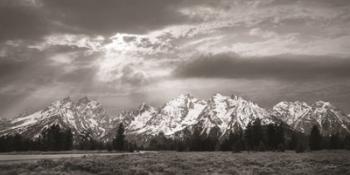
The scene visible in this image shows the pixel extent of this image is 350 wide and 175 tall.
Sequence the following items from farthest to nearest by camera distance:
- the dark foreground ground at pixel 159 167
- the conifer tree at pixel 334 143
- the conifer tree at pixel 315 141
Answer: the conifer tree at pixel 315 141 < the conifer tree at pixel 334 143 < the dark foreground ground at pixel 159 167

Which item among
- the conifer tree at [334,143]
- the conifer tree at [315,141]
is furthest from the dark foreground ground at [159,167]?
the conifer tree at [334,143]

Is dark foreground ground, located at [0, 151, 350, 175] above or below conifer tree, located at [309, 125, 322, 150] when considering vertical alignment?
below

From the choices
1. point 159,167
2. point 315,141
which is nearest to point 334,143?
point 315,141

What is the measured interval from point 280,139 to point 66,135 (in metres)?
82.0

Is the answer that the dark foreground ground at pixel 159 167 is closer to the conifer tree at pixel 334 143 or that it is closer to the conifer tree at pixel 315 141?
the conifer tree at pixel 315 141

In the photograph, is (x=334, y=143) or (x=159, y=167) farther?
(x=334, y=143)

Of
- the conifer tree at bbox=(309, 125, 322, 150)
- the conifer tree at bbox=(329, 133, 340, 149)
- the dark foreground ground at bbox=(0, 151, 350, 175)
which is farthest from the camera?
the conifer tree at bbox=(309, 125, 322, 150)

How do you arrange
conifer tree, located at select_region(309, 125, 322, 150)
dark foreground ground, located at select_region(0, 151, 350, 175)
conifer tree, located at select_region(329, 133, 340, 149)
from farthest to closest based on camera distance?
conifer tree, located at select_region(309, 125, 322, 150), conifer tree, located at select_region(329, 133, 340, 149), dark foreground ground, located at select_region(0, 151, 350, 175)

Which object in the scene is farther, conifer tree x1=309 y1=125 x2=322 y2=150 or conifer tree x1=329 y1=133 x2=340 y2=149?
conifer tree x1=309 y1=125 x2=322 y2=150

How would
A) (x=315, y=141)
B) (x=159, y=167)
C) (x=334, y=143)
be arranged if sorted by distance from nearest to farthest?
(x=159, y=167), (x=334, y=143), (x=315, y=141)

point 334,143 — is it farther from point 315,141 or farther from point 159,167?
point 159,167

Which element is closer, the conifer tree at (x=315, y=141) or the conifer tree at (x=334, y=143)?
the conifer tree at (x=334, y=143)

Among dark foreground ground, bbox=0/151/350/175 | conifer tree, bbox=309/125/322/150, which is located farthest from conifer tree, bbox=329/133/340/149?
dark foreground ground, bbox=0/151/350/175

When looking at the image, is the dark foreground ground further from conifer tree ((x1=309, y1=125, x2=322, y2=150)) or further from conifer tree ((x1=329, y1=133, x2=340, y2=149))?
conifer tree ((x1=329, y1=133, x2=340, y2=149))
